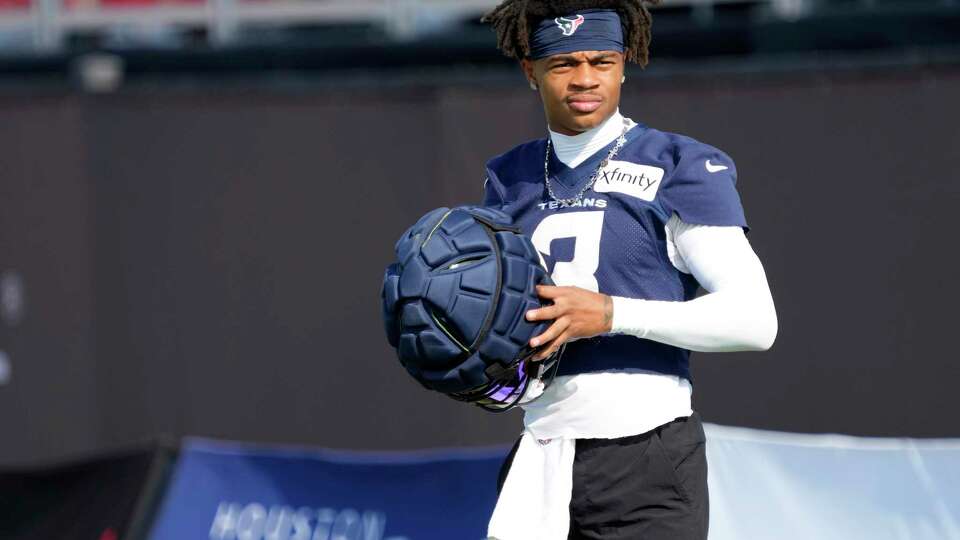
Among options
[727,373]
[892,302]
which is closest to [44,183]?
[727,373]

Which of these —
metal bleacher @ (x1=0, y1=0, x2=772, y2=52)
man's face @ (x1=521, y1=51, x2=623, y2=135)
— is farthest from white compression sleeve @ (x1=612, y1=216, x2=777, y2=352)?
metal bleacher @ (x1=0, y1=0, x2=772, y2=52)

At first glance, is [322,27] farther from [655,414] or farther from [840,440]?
[655,414]

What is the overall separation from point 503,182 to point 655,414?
65 cm

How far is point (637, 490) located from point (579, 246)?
52 centimetres

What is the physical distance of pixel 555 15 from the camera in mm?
3100

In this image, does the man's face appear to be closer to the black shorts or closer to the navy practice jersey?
the navy practice jersey

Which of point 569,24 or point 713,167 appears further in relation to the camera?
point 569,24

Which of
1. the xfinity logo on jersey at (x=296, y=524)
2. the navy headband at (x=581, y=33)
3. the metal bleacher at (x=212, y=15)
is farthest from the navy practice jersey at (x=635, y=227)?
the metal bleacher at (x=212, y=15)

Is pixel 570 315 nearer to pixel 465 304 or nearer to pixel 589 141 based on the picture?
pixel 465 304

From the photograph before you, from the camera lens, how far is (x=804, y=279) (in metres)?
6.25

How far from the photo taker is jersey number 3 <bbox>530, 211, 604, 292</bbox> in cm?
297

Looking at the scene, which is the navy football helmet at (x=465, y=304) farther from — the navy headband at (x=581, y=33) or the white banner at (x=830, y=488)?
the white banner at (x=830, y=488)

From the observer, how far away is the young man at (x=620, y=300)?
2.87m

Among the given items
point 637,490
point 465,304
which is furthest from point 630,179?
point 637,490
